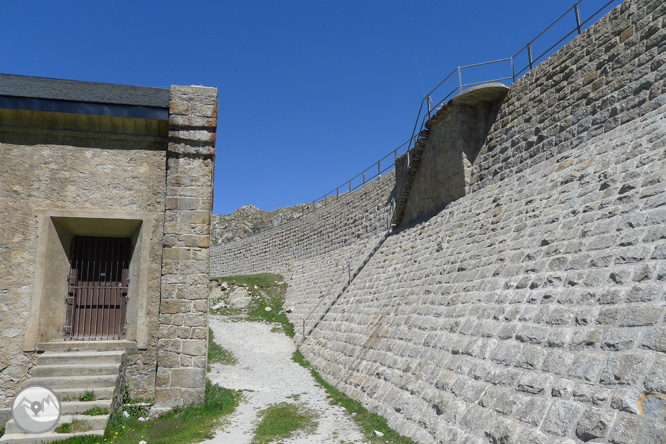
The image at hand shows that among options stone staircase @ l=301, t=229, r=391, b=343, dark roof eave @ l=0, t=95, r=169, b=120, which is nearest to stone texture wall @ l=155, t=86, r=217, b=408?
dark roof eave @ l=0, t=95, r=169, b=120

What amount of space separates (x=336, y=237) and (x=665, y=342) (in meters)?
15.9

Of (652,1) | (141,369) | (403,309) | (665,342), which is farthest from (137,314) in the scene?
(652,1)

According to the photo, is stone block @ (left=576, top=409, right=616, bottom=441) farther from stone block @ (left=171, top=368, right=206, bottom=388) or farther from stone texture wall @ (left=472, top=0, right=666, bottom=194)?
stone block @ (left=171, top=368, right=206, bottom=388)

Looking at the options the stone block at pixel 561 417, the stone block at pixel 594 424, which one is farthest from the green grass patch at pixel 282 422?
the stone block at pixel 594 424

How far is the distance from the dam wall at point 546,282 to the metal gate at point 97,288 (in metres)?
4.34

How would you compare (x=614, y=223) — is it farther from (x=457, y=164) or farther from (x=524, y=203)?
(x=457, y=164)

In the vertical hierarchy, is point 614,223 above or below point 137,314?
above

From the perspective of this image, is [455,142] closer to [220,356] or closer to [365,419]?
[365,419]

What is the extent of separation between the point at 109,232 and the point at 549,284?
6792mm

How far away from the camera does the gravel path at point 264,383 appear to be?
5.94 meters

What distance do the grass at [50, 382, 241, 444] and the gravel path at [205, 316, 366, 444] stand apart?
0.84ft

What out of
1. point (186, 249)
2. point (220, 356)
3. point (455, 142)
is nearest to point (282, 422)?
point (186, 249)

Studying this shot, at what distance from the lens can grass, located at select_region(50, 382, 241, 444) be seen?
5562mm

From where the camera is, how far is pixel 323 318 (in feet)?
44.3
